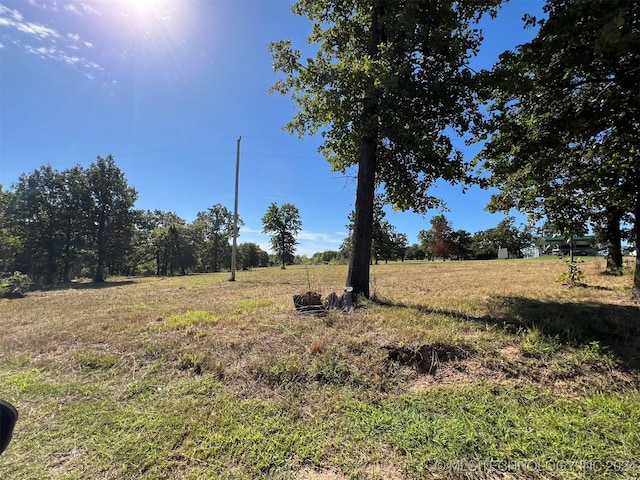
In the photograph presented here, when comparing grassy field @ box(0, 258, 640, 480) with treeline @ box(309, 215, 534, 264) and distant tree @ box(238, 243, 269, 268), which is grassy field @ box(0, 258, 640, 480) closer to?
treeline @ box(309, 215, 534, 264)

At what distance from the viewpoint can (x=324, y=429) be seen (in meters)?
2.94

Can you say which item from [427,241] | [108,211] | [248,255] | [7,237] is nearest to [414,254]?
[427,241]

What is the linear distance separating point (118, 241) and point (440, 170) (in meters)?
35.5

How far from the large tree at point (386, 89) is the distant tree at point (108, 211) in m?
31.8

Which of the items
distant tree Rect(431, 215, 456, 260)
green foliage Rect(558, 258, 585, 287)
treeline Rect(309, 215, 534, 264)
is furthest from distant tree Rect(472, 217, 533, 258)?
green foliage Rect(558, 258, 585, 287)

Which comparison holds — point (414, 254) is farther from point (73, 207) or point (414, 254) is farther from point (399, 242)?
point (73, 207)

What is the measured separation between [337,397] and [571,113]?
6.88 meters

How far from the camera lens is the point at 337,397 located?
3.46 meters

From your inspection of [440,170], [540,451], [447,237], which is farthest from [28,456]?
[447,237]

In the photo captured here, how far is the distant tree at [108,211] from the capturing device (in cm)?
3175

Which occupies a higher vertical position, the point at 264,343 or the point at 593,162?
the point at 593,162

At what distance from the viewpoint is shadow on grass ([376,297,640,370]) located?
4.31 m

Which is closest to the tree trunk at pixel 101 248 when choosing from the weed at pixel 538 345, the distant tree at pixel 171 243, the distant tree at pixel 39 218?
the distant tree at pixel 39 218

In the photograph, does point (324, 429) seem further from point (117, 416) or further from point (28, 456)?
point (28, 456)
